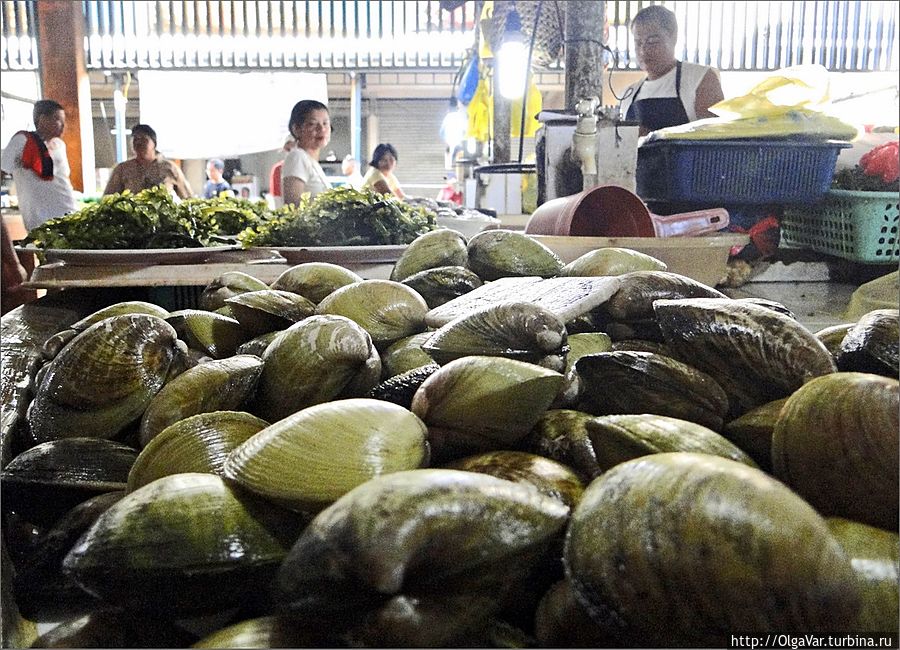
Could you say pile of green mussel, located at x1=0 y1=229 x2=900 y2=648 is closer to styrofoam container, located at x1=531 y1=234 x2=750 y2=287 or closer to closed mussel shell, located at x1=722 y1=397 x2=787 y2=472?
closed mussel shell, located at x1=722 y1=397 x2=787 y2=472

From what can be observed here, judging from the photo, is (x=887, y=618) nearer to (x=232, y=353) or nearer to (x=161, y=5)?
(x=232, y=353)

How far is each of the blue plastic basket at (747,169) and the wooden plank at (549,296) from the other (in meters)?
2.01

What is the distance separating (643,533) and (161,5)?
31.9 ft

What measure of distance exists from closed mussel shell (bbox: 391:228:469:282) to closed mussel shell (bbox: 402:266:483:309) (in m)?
0.13

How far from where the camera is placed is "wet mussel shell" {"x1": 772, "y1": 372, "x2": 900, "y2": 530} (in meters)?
0.78

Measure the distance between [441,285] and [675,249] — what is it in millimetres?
1131

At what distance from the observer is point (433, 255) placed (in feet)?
6.00

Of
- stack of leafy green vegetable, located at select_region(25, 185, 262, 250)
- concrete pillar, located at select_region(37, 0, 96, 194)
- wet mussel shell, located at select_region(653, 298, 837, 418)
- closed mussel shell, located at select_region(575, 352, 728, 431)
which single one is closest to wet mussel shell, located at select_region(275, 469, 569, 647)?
closed mussel shell, located at select_region(575, 352, 728, 431)

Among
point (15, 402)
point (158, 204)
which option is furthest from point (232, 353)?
point (158, 204)

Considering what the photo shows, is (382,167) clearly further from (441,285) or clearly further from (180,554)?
(180,554)

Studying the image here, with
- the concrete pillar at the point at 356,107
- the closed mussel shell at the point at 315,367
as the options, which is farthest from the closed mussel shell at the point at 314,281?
the concrete pillar at the point at 356,107

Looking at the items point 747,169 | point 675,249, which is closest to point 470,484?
point 675,249

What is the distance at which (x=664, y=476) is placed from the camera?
2.30ft

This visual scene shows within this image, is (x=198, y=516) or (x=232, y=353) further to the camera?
(x=232, y=353)
